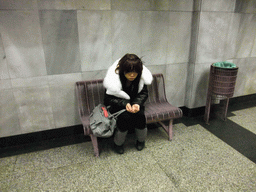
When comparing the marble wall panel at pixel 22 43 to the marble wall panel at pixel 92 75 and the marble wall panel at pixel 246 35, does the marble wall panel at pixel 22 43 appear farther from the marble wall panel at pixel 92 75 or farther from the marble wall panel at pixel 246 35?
the marble wall panel at pixel 246 35

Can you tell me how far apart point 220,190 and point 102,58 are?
93.9 inches

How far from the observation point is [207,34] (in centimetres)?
358

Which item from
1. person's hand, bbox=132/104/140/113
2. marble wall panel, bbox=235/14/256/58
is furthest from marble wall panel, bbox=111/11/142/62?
marble wall panel, bbox=235/14/256/58

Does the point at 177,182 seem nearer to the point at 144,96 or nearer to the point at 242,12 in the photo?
the point at 144,96

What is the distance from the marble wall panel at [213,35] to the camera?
11.5 feet

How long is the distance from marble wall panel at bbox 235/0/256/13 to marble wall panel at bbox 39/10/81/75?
118 inches

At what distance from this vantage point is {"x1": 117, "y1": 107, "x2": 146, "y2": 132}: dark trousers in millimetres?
2689

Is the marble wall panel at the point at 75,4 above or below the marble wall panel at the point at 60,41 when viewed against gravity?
above

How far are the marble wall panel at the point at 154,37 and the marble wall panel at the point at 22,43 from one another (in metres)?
1.61

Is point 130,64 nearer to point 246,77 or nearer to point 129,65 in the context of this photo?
point 129,65

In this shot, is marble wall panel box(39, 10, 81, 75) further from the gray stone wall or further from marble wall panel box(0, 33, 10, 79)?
marble wall panel box(0, 33, 10, 79)

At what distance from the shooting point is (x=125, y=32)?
10.4 feet

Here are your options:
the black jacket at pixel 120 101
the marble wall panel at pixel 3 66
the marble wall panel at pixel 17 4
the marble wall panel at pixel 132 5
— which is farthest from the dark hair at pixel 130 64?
the marble wall panel at pixel 3 66

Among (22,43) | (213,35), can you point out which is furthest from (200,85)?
(22,43)
